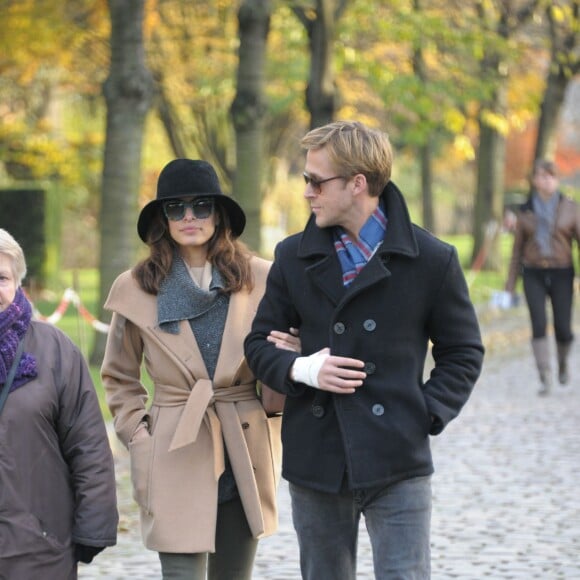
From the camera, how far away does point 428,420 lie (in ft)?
15.0

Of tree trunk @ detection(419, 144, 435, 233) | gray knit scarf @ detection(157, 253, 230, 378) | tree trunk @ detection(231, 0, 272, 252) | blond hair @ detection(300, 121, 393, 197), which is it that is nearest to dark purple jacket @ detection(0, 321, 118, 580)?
gray knit scarf @ detection(157, 253, 230, 378)

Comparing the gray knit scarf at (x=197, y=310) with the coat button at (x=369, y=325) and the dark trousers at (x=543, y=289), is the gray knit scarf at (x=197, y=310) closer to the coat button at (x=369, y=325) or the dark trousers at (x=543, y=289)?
the coat button at (x=369, y=325)

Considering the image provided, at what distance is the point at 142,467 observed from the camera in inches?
206

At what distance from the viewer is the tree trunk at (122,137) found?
1412 cm

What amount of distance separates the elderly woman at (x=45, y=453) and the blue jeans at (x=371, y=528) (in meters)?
0.60

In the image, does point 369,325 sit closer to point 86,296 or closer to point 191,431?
point 191,431

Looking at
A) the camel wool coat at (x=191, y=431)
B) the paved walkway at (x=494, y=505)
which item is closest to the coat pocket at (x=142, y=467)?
the camel wool coat at (x=191, y=431)

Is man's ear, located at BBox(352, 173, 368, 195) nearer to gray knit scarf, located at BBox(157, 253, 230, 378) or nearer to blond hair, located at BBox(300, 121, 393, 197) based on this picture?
blond hair, located at BBox(300, 121, 393, 197)

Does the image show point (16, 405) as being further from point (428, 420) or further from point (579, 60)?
point (579, 60)

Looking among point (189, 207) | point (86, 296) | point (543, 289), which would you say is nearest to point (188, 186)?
point (189, 207)

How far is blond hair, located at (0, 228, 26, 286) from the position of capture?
178 inches

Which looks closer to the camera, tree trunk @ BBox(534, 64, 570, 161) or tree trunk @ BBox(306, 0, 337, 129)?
tree trunk @ BBox(306, 0, 337, 129)

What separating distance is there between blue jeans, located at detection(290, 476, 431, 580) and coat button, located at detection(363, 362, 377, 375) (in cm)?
34

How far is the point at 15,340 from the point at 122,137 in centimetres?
1006
